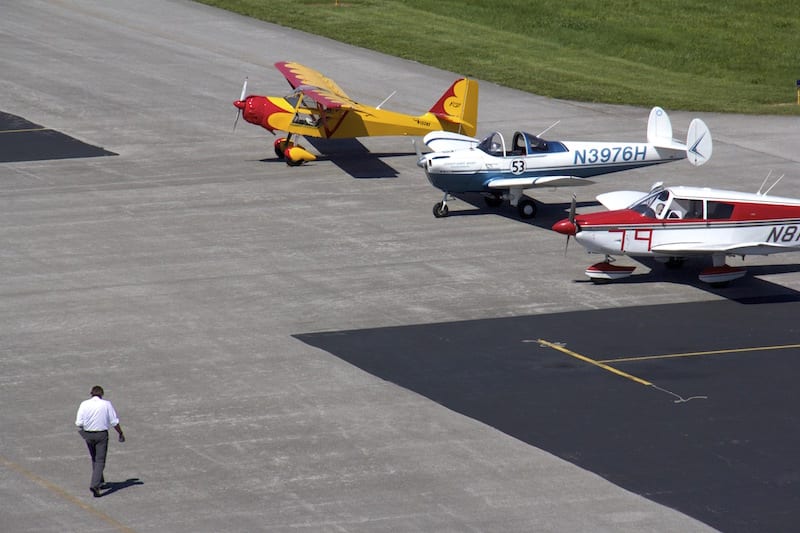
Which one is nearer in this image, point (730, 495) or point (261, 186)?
point (730, 495)

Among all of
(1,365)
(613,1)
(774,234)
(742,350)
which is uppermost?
(613,1)

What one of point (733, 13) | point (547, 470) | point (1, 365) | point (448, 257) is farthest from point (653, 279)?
point (733, 13)

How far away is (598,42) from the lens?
178 feet

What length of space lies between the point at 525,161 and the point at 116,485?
615 inches

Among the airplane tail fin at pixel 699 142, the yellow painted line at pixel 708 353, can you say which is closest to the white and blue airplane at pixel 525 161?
the airplane tail fin at pixel 699 142

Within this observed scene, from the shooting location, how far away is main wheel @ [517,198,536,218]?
3131 centimetres

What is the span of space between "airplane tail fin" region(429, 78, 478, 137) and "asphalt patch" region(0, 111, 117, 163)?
376 inches

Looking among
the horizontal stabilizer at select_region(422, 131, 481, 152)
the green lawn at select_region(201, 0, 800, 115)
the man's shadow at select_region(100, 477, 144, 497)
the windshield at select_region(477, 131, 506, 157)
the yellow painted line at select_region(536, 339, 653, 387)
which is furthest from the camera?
the green lawn at select_region(201, 0, 800, 115)

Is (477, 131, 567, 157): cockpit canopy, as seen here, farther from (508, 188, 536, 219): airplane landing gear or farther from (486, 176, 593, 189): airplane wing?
(508, 188, 536, 219): airplane landing gear

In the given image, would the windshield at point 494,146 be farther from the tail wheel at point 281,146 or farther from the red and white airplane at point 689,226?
the tail wheel at point 281,146

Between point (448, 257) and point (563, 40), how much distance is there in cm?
2830

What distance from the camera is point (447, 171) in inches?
1196

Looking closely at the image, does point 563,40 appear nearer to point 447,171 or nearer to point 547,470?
point 447,171

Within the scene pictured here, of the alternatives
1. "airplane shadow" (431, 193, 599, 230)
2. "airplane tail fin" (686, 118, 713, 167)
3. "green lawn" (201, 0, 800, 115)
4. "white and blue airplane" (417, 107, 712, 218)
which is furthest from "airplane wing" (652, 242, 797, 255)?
"green lawn" (201, 0, 800, 115)
